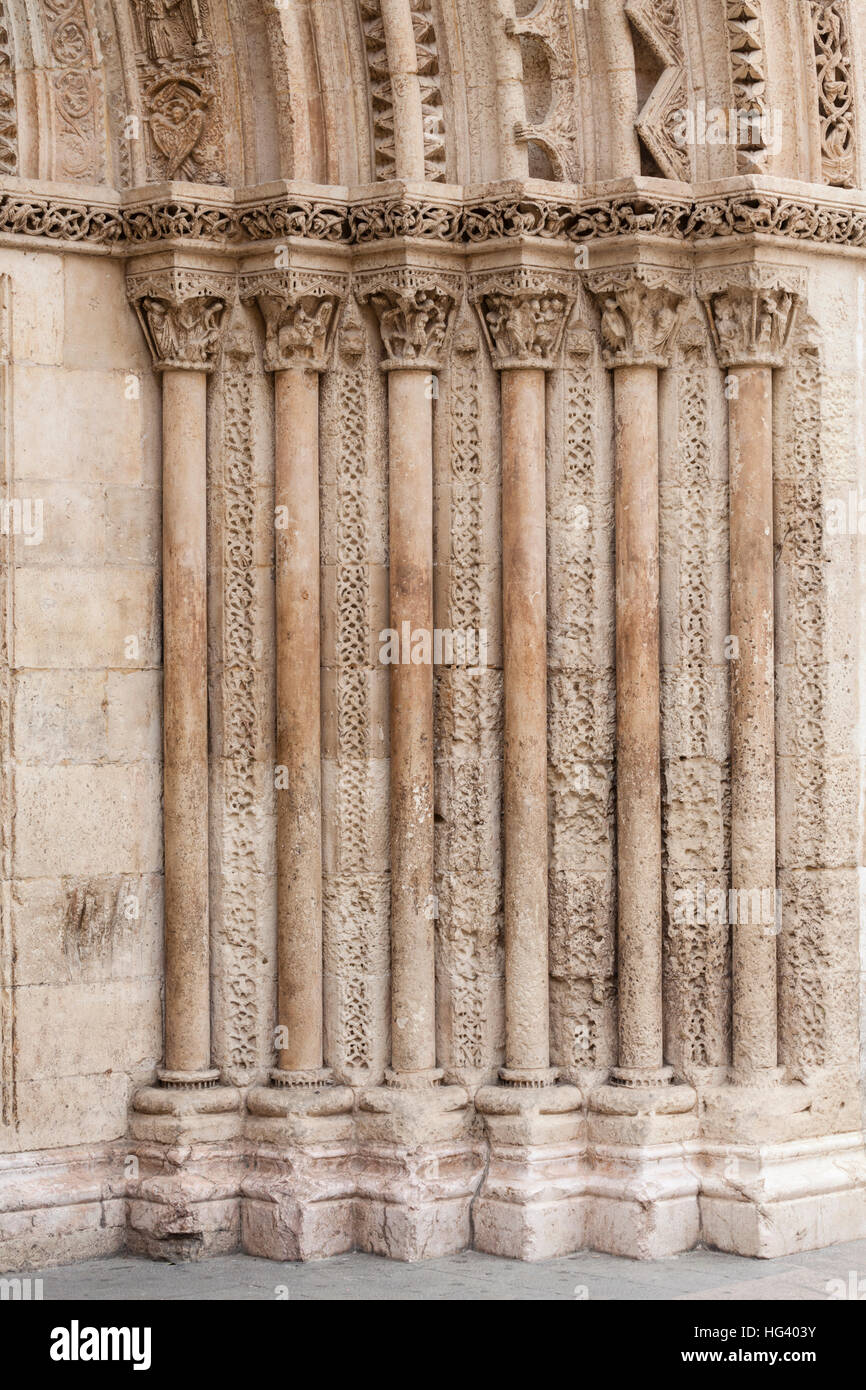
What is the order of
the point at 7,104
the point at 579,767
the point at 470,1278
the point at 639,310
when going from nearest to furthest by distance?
the point at 470,1278
the point at 7,104
the point at 639,310
the point at 579,767

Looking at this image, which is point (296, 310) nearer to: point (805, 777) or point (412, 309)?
point (412, 309)

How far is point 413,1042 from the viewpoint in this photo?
6422 mm

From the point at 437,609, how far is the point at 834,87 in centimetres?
210

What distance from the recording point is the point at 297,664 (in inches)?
253

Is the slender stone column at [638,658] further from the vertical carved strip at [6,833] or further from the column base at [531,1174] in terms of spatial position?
the vertical carved strip at [6,833]

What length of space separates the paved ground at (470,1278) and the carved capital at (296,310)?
2.75 meters

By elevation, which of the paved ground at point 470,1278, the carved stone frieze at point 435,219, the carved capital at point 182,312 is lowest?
the paved ground at point 470,1278

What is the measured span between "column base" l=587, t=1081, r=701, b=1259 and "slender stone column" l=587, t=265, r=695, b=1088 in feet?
0.30

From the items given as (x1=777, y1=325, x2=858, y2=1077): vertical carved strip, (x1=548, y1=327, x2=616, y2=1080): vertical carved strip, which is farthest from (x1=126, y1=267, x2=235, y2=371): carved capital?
(x1=777, y1=325, x2=858, y2=1077): vertical carved strip

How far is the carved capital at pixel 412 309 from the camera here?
6.37 m

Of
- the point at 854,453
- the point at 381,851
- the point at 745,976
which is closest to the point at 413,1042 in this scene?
the point at 381,851

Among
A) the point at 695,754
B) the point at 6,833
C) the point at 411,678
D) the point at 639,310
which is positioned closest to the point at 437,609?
the point at 411,678

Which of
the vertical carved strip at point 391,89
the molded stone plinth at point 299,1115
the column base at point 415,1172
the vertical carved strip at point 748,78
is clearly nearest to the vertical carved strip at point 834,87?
the vertical carved strip at point 748,78

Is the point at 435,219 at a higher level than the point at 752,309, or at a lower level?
higher
